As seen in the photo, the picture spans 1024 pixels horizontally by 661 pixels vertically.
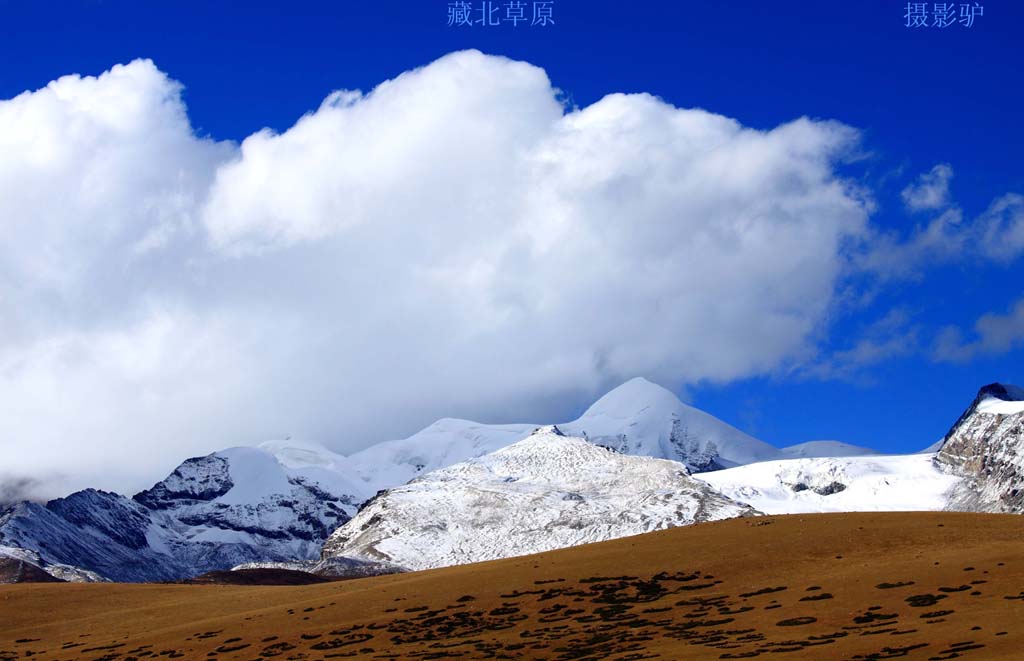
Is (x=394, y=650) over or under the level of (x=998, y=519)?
under

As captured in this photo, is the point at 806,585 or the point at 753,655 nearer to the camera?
the point at 753,655

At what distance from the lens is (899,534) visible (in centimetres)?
9669

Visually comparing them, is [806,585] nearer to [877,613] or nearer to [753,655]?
[877,613]

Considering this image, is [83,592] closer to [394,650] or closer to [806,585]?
[394,650]

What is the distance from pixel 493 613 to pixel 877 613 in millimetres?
26142

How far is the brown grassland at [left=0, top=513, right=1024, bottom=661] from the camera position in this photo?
228ft

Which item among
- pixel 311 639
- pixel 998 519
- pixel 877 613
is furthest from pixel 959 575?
pixel 311 639

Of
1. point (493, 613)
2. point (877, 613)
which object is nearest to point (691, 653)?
point (877, 613)

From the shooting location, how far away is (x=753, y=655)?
65000 mm

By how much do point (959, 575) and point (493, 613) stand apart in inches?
1148

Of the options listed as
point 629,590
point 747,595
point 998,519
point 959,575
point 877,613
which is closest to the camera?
point 877,613

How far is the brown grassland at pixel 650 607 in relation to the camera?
228ft

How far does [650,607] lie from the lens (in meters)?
84.5

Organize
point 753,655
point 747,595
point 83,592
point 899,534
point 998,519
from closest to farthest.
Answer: point 753,655 → point 747,595 → point 899,534 → point 998,519 → point 83,592
